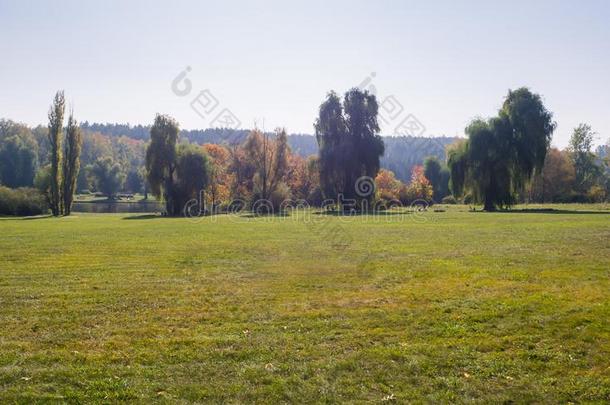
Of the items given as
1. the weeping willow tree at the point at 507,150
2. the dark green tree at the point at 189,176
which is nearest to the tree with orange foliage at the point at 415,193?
the weeping willow tree at the point at 507,150

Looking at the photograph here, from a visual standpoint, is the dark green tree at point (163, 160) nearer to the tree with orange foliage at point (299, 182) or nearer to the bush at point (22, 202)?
the bush at point (22, 202)

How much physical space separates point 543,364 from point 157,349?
5.42 metres

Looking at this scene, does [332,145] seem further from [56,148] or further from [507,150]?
[56,148]

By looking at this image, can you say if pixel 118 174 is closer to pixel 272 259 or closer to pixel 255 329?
pixel 272 259

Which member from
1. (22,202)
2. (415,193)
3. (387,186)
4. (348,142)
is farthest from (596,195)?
(22,202)

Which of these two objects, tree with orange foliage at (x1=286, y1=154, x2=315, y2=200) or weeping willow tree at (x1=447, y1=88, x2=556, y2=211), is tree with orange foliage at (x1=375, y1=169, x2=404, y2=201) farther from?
weeping willow tree at (x1=447, y1=88, x2=556, y2=211)

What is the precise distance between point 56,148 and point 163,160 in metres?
11.4

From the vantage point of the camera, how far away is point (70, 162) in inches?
2190

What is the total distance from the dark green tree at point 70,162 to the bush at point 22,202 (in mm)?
2846

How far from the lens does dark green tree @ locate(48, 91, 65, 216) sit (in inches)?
2119

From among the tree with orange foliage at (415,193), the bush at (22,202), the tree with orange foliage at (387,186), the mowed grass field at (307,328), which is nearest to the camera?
the mowed grass field at (307,328)

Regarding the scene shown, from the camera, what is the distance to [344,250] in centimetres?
1928

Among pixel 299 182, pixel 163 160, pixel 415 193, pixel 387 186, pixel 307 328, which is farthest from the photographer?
pixel 299 182

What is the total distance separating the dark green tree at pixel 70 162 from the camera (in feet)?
180
